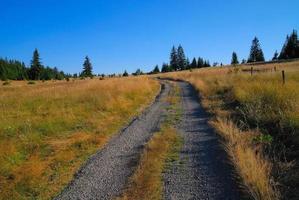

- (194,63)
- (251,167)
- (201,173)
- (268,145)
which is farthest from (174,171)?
(194,63)

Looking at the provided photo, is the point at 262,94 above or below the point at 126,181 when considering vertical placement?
above

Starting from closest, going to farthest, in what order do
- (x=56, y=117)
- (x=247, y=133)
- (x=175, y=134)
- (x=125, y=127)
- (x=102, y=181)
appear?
(x=102, y=181), (x=247, y=133), (x=175, y=134), (x=125, y=127), (x=56, y=117)

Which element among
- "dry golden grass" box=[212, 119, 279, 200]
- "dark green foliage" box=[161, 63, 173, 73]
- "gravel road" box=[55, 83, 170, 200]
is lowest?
"gravel road" box=[55, 83, 170, 200]

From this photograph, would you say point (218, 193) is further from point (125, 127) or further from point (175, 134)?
point (125, 127)

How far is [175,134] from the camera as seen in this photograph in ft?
33.1

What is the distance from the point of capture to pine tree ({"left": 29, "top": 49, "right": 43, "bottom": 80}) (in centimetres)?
7775

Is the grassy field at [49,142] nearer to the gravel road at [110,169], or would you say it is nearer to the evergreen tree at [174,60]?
the gravel road at [110,169]

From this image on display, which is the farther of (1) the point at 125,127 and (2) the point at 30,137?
(1) the point at 125,127

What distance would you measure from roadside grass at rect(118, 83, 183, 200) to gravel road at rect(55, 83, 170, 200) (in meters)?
0.21

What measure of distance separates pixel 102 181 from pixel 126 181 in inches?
19.6

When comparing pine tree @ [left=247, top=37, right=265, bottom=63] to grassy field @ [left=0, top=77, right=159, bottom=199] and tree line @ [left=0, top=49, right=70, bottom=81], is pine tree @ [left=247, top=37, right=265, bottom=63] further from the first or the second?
grassy field @ [left=0, top=77, right=159, bottom=199]

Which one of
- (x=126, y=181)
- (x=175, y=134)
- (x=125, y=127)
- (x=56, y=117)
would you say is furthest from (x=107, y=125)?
(x=126, y=181)

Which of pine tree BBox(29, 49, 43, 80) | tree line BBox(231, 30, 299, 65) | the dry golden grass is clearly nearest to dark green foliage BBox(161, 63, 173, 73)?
tree line BBox(231, 30, 299, 65)

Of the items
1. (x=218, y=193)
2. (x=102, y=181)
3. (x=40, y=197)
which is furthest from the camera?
(x=102, y=181)
